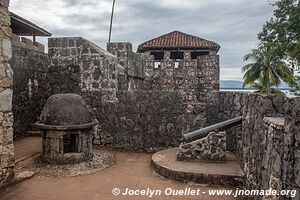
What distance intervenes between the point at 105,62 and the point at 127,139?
2.27 meters

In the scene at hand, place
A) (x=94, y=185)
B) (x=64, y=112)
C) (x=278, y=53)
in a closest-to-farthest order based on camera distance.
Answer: (x=94, y=185), (x=64, y=112), (x=278, y=53)

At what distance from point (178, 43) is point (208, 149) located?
54.1 ft

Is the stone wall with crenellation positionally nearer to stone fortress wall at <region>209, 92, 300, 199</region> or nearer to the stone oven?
the stone oven

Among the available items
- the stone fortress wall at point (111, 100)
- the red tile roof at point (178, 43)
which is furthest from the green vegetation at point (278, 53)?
the stone fortress wall at point (111, 100)

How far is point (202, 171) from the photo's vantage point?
4.74 meters

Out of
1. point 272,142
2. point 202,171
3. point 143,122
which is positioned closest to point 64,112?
point 143,122

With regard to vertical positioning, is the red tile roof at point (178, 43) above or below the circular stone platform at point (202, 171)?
above

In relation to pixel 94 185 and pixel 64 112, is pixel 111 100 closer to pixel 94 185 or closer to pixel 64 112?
pixel 64 112

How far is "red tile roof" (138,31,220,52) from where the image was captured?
2038 cm

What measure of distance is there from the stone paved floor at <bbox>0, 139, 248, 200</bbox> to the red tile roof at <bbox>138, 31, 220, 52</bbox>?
16.0m

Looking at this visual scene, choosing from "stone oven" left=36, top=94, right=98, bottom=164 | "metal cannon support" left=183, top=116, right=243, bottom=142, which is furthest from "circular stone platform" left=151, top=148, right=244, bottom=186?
"stone oven" left=36, top=94, right=98, bottom=164

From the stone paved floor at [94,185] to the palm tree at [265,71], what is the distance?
20.5 m

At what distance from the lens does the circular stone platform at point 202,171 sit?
4570 mm

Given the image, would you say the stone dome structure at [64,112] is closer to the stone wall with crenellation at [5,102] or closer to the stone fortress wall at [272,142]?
the stone wall with crenellation at [5,102]
